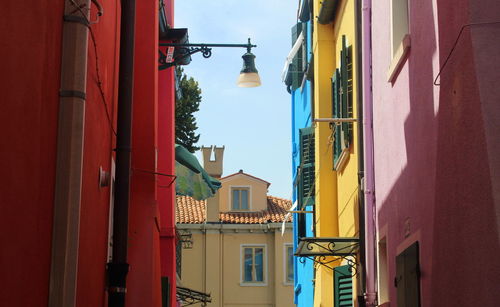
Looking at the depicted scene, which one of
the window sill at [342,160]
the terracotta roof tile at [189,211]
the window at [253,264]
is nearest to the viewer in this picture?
the window sill at [342,160]

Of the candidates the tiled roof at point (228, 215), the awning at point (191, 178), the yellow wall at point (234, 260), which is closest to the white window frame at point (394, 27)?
the awning at point (191, 178)

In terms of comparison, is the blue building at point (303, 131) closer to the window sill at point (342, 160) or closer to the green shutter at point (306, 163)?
the green shutter at point (306, 163)

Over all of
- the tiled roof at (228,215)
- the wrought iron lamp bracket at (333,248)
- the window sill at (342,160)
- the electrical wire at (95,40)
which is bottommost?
the wrought iron lamp bracket at (333,248)

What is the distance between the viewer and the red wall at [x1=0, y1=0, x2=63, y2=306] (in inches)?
233

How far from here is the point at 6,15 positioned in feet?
19.7

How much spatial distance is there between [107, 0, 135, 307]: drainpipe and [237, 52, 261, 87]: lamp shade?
6.02 meters

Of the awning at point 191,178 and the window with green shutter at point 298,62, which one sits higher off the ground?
the window with green shutter at point 298,62

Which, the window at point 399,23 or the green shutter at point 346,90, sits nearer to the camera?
the window at point 399,23

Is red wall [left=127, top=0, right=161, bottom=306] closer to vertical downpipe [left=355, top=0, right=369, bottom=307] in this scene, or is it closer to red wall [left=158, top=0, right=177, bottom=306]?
vertical downpipe [left=355, top=0, right=369, bottom=307]

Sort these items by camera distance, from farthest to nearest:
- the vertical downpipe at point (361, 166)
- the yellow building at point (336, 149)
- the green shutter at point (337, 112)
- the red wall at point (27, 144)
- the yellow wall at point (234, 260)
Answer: the yellow wall at point (234, 260), the green shutter at point (337, 112), the yellow building at point (336, 149), the vertical downpipe at point (361, 166), the red wall at point (27, 144)

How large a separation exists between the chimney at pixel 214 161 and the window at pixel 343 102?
101 feet

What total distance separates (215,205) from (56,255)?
1420 inches

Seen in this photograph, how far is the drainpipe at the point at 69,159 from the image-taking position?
6.59 metres

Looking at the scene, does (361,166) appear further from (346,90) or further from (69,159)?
(69,159)
